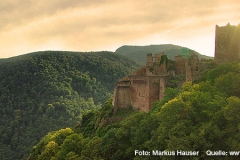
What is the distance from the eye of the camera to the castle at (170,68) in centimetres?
4334

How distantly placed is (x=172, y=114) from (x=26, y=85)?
161 meters

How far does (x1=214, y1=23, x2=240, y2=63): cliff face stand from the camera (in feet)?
145

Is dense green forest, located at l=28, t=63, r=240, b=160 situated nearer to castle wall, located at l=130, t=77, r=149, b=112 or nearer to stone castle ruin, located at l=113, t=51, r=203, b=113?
stone castle ruin, located at l=113, t=51, r=203, b=113

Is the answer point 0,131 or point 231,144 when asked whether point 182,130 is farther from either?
point 0,131

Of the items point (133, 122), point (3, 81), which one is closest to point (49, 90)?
point (3, 81)

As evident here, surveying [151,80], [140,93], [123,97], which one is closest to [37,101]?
[123,97]

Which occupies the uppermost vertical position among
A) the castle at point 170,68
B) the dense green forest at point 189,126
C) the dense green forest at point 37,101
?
the castle at point 170,68

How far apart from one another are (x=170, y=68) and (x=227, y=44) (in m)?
9.12

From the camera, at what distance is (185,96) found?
31.2 meters

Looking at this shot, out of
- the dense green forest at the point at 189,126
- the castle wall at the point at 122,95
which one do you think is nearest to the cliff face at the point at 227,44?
the dense green forest at the point at 189,126

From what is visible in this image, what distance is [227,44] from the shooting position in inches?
1770

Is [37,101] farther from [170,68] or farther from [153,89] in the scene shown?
[153,89]

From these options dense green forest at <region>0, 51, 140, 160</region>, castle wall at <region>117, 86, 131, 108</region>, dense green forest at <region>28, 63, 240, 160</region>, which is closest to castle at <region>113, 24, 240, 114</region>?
castle wall at <region>117, 86, 131, 108</region>

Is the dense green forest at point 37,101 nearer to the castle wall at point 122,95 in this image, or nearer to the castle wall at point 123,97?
the castle wall at point 122,95
